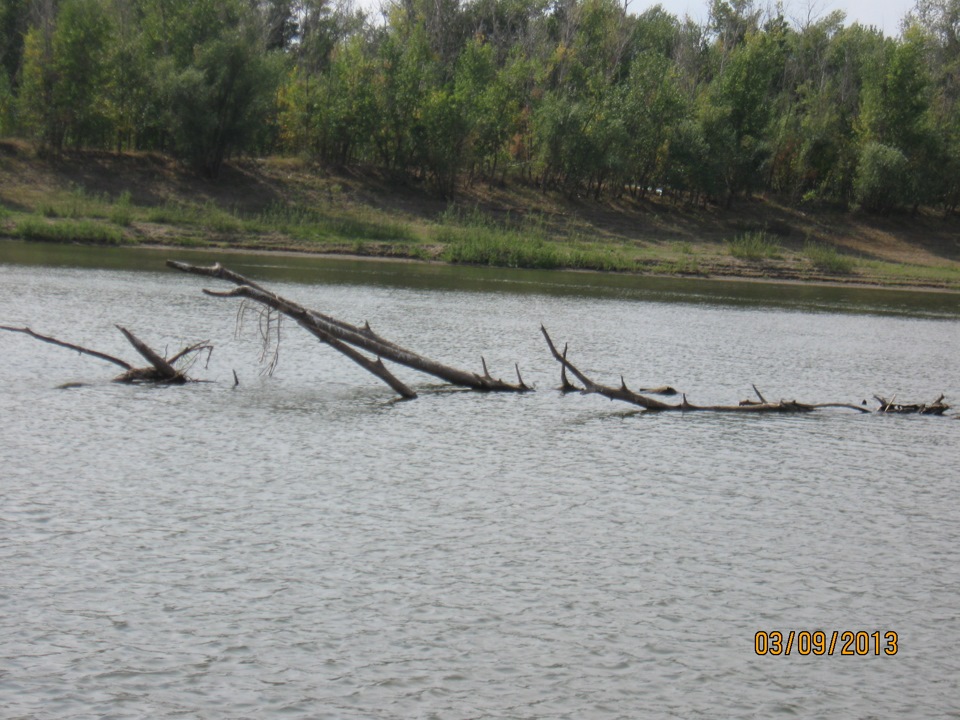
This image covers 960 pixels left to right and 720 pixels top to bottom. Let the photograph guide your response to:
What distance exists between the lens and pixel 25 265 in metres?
38.8

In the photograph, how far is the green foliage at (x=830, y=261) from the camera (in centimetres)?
5938

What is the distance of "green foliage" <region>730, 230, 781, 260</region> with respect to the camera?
59.8 meters

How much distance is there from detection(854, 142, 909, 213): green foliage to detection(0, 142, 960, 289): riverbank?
4.01 ft

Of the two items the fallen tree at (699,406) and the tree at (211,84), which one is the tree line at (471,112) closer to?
the tree at (211,84)

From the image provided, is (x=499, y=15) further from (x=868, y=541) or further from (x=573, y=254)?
(x=868, y=541)

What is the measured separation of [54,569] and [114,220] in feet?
146

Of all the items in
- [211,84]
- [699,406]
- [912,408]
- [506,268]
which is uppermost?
[211,84]

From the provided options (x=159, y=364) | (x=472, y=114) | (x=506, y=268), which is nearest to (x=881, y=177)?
(x=472, y=114)

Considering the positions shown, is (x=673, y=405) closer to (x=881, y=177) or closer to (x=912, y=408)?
(x=912, y=408)
